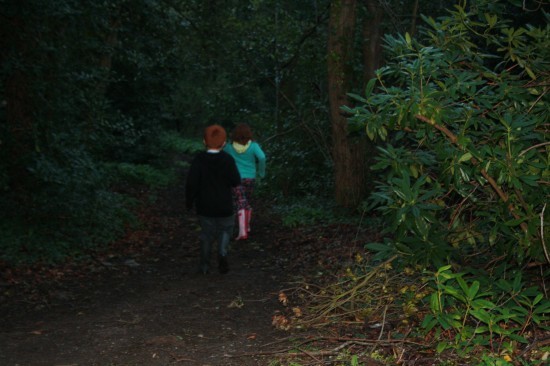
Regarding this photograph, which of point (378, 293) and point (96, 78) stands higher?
point (96, 78)

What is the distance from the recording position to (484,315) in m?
4.59

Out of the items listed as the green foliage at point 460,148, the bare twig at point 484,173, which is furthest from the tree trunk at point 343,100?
the bare twig at point 484,173

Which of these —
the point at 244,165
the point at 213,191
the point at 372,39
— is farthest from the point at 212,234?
the point at 372,39

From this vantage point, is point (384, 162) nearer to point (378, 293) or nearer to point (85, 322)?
point (378, 293)

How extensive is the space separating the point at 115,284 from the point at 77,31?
4.54 m

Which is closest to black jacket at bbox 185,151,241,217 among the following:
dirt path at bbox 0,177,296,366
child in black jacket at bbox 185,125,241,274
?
child in black jacket at bbox 185,125,241,274

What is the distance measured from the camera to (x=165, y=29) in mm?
15359

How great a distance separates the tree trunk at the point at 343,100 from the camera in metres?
11.7

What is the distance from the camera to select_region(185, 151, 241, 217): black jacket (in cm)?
887

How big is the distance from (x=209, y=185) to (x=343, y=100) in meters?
4.10

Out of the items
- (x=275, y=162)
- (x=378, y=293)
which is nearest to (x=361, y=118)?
(x=378, y=293)

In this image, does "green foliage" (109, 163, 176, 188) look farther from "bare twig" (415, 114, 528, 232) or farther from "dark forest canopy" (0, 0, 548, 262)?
"bare twig" (415, 114, 528, 232)

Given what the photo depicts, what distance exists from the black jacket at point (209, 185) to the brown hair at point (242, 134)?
7.51 feet

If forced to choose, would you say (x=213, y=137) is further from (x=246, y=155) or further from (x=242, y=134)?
(x=246, y=155)
